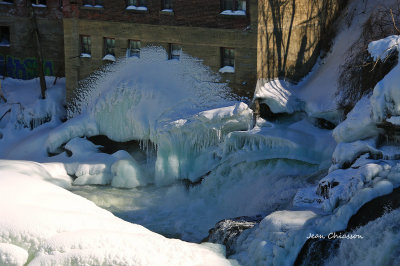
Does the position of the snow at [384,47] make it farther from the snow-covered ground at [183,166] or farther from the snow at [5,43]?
the snow at [5,43]

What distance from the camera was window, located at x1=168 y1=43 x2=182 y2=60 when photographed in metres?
21.0

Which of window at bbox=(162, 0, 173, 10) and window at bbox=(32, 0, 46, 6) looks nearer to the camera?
window at bbox=(162, 0, 173, 10)

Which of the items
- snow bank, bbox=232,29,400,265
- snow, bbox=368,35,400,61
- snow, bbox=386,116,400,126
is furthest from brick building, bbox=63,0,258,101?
snow, bbox=386,116,400,126

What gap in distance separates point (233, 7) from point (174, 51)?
2641mm

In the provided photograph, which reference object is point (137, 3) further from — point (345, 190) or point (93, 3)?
point (345, 190)

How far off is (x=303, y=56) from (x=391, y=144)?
23.6 feet

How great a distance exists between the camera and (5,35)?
89.7 feet

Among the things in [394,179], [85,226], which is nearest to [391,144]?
[394,179]

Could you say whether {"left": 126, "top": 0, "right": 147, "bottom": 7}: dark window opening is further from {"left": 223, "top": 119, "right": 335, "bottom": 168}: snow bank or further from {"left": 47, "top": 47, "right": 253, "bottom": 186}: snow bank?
{"left": 223, "top": 119, "right": 335, "bottom": 168}: snow bank

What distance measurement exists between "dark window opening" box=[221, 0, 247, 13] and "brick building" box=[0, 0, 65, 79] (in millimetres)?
8837

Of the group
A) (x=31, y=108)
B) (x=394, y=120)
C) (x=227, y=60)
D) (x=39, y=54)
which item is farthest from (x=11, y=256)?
(x=39, y=54)

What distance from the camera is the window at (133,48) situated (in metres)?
21.8

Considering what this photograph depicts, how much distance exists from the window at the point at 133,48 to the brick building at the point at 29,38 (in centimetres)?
507

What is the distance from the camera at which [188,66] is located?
67.9 feet
